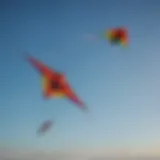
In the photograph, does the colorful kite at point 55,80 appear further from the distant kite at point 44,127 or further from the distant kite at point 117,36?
the distant kite at point 117,36

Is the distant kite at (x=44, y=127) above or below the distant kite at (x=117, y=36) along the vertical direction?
below

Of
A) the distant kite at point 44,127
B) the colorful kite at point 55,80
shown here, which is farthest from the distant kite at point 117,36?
the distant kite at point 44,127

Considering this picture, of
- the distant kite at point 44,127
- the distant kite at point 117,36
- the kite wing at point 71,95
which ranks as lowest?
the distant kite at point 44,127

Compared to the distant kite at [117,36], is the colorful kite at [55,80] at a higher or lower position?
lower

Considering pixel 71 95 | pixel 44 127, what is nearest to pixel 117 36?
pixel 71 95

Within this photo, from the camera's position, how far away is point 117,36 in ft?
4.43

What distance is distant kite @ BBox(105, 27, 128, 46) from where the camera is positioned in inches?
53.2

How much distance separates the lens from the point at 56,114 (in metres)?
1.32

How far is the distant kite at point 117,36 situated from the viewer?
1353 millimetres

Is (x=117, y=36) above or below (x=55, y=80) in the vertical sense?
above

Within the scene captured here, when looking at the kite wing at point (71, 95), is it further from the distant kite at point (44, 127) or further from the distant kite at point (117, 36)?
the distant kite at point (117, 36)

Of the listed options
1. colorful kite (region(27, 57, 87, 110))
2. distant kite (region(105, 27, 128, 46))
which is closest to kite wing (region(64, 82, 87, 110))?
colorful kite (region(27, 57, 87, 110))

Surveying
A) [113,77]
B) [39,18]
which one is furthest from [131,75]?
[39,18]

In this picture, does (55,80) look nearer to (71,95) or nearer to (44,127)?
(71,95)
